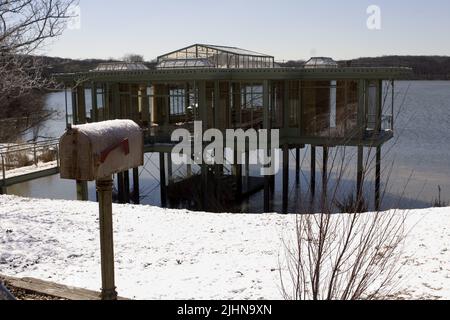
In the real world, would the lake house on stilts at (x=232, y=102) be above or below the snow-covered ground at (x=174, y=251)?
above

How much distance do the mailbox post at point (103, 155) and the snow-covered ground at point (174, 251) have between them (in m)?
2.57

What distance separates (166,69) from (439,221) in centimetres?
1362

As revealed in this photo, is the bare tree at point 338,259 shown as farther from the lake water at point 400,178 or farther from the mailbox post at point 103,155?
the lake water at point 400,178

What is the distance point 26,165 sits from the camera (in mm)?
19438

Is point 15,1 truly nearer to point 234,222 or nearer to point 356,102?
point 234,222

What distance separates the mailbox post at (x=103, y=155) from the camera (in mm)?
3539

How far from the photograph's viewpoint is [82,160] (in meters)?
3.55

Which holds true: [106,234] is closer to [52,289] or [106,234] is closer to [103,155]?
[103,155]

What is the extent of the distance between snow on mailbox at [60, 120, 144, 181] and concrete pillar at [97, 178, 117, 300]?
20 centimetres

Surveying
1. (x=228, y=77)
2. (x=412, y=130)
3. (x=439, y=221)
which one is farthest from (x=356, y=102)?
(x=412, y=130)

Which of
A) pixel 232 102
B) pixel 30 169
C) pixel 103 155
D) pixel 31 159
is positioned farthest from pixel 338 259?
pixel 31 159

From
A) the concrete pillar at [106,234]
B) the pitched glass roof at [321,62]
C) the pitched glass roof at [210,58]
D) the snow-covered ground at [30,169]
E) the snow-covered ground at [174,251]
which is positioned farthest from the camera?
the pitched glass roof at [321,62]

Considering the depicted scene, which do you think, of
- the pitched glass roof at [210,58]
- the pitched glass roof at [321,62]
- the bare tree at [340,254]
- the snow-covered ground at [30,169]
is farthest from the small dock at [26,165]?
the pitched glass roof at [321,62]
